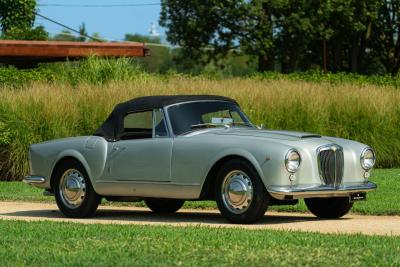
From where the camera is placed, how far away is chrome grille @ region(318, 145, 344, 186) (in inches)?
497

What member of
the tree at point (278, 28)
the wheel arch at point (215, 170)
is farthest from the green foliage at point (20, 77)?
the tree at point (278, 28)

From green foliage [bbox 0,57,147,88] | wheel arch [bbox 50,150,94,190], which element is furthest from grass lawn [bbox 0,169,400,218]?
green foliage [bbox 0,57,147,88]

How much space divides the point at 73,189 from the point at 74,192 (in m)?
0.04

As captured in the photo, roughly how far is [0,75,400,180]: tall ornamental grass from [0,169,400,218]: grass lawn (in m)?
1.55

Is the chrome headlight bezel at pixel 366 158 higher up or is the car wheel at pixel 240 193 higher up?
the chrome headlight bezel at pixel 366 158

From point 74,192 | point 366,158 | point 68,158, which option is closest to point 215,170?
point 366,158

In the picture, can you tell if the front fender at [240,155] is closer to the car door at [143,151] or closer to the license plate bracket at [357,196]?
the car door at [143,151]

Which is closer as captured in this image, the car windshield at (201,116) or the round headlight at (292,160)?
the round headlight at (292,160)

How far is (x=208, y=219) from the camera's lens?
13.6m

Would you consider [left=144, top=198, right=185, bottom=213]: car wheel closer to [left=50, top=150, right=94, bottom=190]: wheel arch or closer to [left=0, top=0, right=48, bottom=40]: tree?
[left=50, top=150, right=94, bottom=190]: wheel arch

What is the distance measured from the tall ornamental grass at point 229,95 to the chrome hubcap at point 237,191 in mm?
9801

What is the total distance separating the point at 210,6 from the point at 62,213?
40.0 meters

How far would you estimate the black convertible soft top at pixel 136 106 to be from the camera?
13758mm

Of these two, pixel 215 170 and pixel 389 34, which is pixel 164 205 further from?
pixel 389 34
